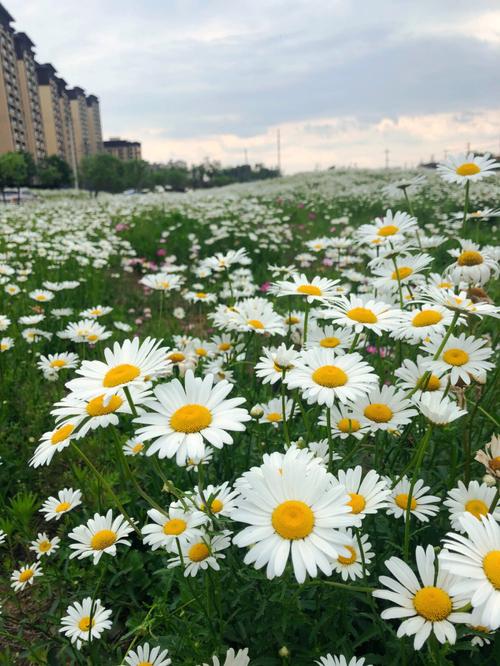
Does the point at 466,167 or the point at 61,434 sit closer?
the point at 61,434

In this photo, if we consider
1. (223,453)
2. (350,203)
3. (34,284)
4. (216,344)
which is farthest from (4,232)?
(350,203)

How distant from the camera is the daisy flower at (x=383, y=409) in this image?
4.91 feet

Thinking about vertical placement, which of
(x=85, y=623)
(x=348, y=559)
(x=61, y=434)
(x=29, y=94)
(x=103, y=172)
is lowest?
(x=85, y=623)

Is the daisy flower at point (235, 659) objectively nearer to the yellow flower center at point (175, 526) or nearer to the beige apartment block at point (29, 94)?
the yellow flower center at point (175, 526)

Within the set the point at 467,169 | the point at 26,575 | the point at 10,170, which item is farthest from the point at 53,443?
the point at 10,170

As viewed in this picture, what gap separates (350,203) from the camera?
13742mm

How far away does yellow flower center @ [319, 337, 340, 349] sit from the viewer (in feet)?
5.68

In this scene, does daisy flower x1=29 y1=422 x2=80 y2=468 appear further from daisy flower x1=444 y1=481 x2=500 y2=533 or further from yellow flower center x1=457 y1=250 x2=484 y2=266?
yellow flower center x1=457 y1=250 x2=484 y2=266

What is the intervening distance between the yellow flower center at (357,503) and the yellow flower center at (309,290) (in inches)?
30.1

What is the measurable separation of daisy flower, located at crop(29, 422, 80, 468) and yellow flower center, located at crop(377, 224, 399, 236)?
1755mm

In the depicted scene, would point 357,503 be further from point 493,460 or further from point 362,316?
point 362,316

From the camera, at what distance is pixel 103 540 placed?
1.61m

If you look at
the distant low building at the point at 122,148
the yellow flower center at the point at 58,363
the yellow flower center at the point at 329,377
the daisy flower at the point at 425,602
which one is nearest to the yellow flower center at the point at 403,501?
the daisy flower at the point at 425,602

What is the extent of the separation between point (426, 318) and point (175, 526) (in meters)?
1.02
